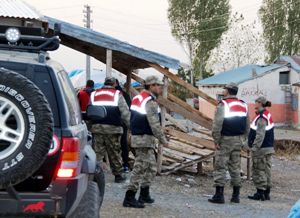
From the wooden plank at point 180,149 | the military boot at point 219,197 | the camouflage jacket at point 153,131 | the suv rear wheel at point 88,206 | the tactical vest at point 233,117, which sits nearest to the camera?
the suv rear wheel at point 88,206

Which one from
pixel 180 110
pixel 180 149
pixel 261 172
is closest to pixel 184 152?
pixel 180 149

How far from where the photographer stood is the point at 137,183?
26.9ft

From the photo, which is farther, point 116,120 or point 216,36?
point 216,36

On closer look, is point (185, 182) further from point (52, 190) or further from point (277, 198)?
point (52, 190)

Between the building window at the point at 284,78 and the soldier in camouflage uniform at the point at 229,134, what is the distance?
32.2m

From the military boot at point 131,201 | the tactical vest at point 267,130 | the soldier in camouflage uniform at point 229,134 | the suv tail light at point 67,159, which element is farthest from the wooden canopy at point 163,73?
the suv tail light at point 67,159

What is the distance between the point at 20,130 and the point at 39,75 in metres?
0.65

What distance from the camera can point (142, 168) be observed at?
8250mm

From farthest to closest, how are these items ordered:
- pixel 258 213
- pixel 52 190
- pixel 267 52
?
pixel 267 52 < pixel 258 213 < pixel 52 190

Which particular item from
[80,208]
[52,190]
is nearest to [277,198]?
[80,208]

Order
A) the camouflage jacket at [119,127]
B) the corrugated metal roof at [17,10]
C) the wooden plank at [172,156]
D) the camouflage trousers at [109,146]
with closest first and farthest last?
the camouflage jacket at [119,127] < the camouflage trousers at [109,146] < the wooden plank at [172,156] < the corrugated metal roof at [17,10]

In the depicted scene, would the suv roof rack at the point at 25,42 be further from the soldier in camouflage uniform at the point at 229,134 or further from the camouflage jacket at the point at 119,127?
the camouflage jacket at the point at 119,127

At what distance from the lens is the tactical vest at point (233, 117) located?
9.14 m

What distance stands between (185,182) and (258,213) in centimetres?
272
